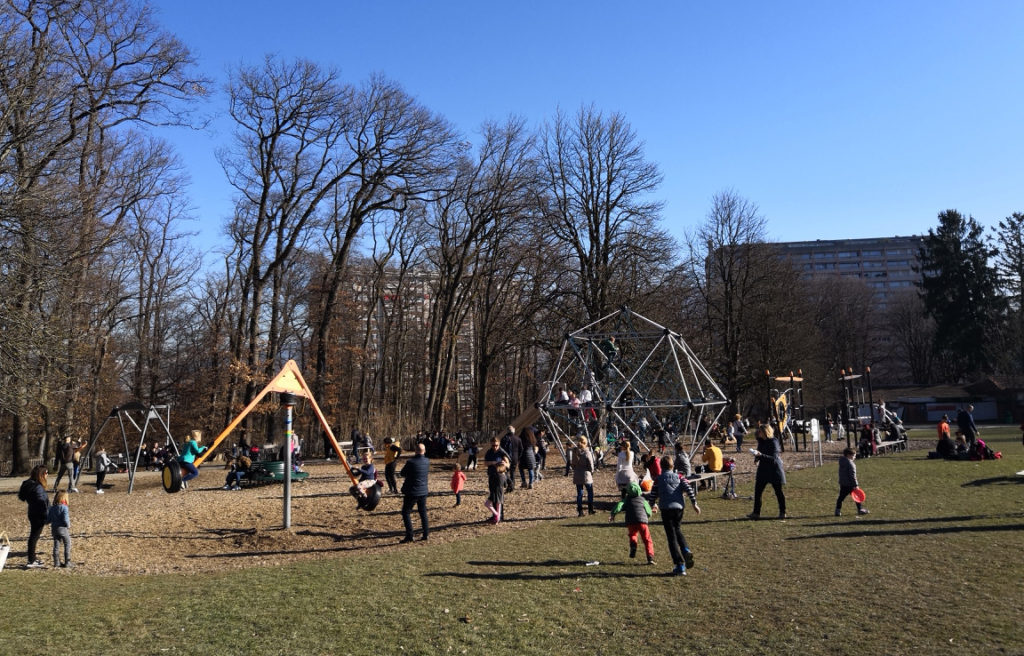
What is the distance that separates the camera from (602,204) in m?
34.6

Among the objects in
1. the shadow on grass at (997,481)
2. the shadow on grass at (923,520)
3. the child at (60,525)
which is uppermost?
the child at (60,525)

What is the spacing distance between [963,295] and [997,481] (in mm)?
50081

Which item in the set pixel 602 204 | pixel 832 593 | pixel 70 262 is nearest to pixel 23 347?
pixel 70 262

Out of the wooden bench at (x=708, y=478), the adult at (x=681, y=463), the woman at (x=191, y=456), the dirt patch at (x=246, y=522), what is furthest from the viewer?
the wooden bench at (x=708, y=478)

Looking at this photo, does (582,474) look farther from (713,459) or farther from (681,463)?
(713,459)

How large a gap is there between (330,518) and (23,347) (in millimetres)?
7274

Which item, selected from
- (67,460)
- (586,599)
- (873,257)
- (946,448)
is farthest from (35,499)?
(873,257)

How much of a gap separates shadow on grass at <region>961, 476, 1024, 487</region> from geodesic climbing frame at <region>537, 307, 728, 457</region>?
5.75m

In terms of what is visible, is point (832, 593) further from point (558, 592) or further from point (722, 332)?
point (722, 332)

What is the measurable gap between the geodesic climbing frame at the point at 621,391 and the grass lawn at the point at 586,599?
23.4 ft

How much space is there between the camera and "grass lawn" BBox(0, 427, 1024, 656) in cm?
643

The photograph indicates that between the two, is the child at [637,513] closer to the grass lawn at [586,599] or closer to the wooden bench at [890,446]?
the grass lawn at [586,599]

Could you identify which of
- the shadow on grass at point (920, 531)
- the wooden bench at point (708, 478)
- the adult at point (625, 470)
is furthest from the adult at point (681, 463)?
the shadow on grass at point (920, 531)

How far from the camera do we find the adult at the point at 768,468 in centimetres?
1228
